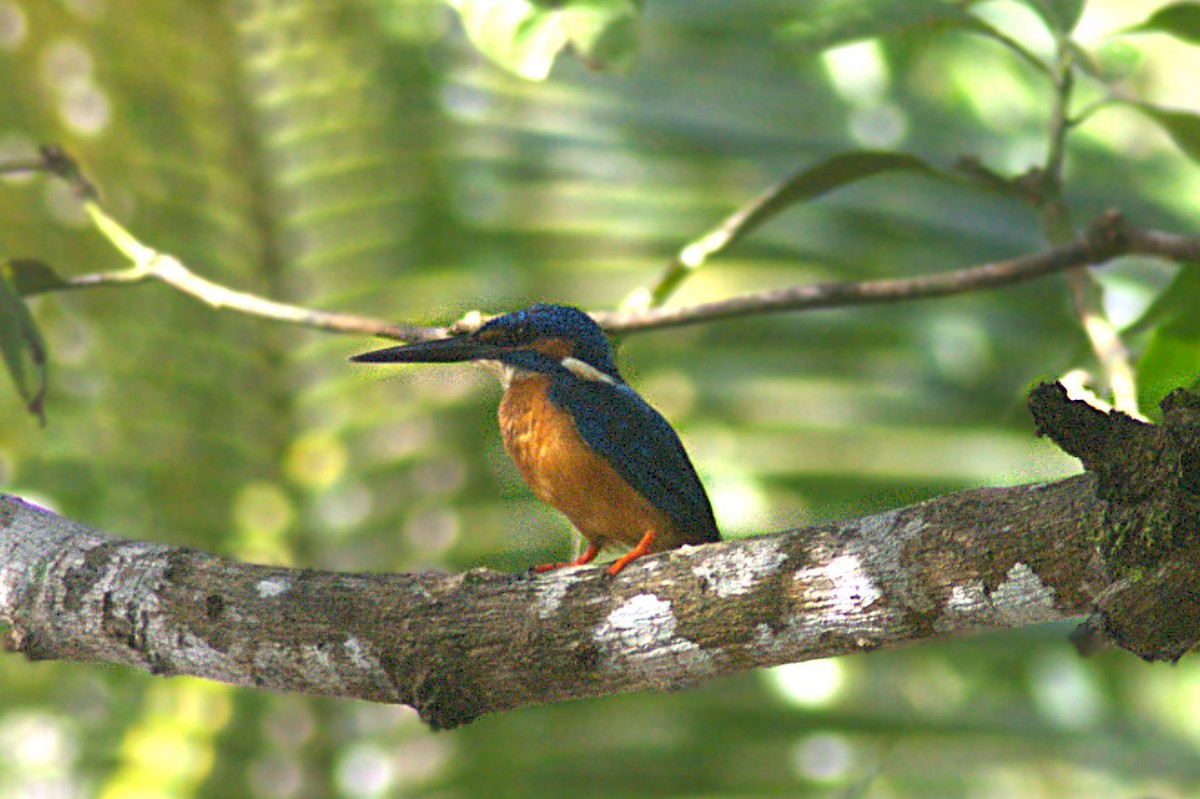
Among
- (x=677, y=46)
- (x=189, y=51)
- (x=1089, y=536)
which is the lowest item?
(x=1089, y=536)

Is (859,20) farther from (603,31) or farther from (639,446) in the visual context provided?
(639,446)

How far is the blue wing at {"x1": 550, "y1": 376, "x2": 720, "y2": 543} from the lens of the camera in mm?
2473

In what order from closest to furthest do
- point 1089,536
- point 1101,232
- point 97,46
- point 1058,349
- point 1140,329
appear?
point 1089,536 < point 1101,232 < point 1140,329 < point 1058,349 < point 97,46

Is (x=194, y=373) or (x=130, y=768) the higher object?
(x=194, y=373)

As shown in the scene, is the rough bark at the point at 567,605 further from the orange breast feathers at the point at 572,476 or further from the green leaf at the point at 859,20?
the green leaf at the point at 859,20

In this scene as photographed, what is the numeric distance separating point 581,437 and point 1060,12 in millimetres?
1577

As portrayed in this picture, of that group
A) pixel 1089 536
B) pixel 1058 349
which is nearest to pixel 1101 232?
pixel 1058 349

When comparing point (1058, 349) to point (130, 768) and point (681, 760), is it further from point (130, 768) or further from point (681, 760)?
point (130, 768)

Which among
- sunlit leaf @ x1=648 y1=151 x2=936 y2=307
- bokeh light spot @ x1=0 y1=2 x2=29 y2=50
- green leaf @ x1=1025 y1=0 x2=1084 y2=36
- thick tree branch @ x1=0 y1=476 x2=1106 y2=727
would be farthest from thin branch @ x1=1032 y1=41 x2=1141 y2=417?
bokeh light spot @ x1=0 y1=2 x2=29 y2=50

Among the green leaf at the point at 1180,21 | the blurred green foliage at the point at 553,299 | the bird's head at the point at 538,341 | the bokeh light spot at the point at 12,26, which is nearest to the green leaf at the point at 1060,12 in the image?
the blurred green foliage at the point at 553,299

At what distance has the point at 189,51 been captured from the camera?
396 centimetres

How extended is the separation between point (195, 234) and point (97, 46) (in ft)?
2.19

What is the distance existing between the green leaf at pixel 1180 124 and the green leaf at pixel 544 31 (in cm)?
123

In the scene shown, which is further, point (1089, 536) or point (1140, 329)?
point (1140, 329)
